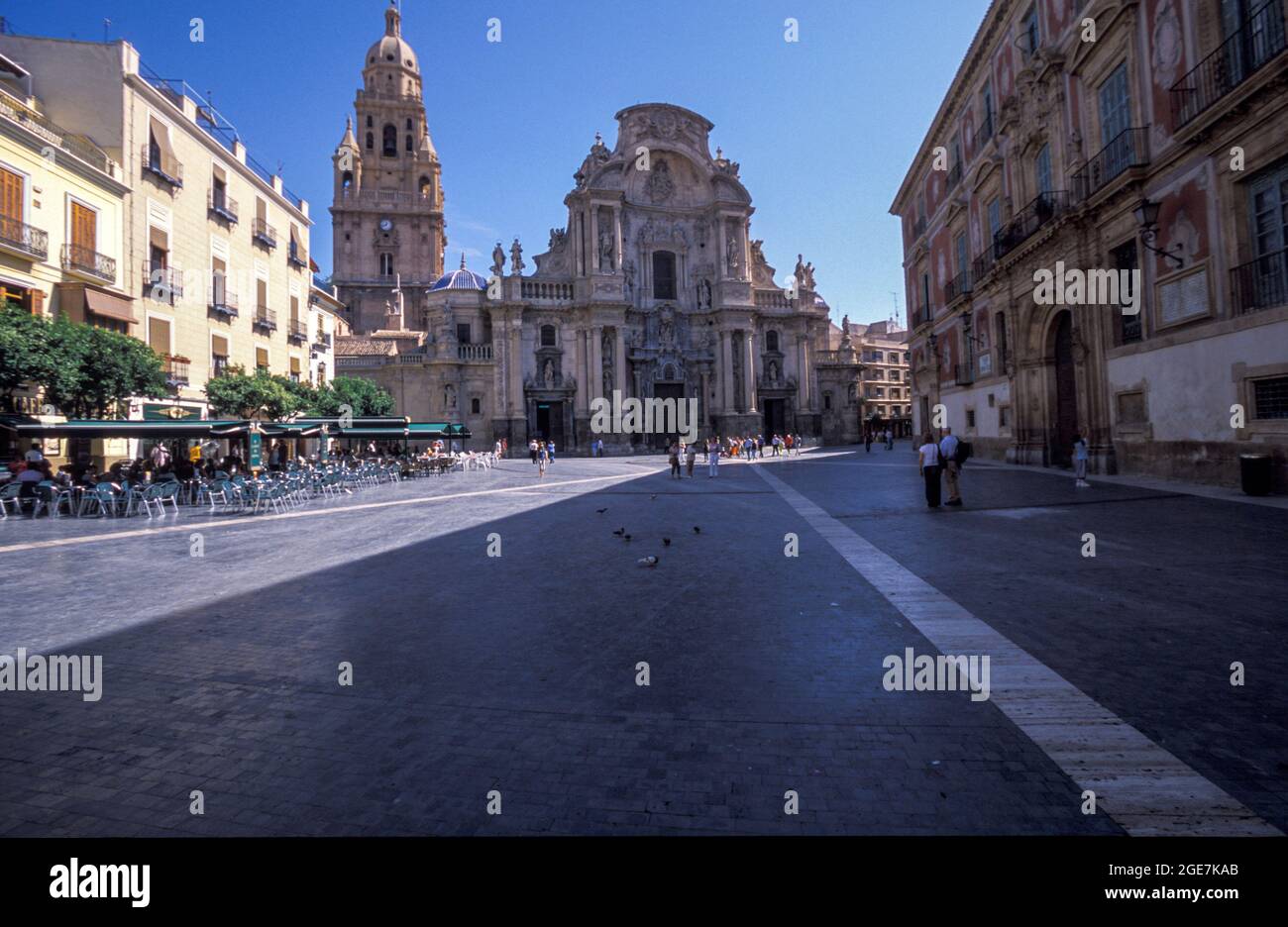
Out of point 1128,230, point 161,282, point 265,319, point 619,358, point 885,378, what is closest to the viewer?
point 1128,230

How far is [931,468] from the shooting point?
12250mm

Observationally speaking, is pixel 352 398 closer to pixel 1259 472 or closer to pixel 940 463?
pixel 940 463

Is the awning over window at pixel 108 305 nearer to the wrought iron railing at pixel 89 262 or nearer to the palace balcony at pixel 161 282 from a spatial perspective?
the wrought iron railing at pixel 89 262

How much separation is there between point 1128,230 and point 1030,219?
189 inches

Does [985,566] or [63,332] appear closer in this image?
[985,566]

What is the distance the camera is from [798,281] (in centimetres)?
5184

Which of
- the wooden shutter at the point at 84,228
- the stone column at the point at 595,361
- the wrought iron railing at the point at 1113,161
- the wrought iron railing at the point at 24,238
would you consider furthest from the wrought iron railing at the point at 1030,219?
the wooden shutter at the point at 84,228

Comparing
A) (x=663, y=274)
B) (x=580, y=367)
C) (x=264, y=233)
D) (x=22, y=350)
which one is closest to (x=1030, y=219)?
(x=22, y=350)

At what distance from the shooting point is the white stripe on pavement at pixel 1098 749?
8.23 ft

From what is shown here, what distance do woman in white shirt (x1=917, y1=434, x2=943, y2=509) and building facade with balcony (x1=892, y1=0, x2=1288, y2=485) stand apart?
5.81 metres

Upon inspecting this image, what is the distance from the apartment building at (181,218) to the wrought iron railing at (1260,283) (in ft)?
92.2
